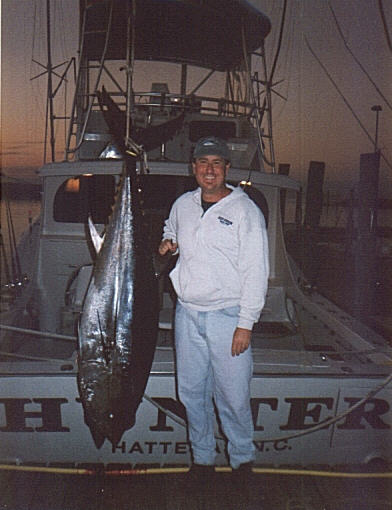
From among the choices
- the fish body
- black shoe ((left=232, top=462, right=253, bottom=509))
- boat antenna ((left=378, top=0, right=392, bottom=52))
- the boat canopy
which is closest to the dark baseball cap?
the fish body

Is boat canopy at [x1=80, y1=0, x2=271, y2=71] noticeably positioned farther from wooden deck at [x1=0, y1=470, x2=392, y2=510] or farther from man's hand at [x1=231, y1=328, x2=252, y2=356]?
wooden deck at [x1=0, y1=470, x2=392, y2=510]

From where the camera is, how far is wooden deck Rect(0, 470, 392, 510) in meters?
2.67

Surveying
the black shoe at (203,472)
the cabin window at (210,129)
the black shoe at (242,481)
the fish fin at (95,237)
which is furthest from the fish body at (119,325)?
the cabin window at (210,129)

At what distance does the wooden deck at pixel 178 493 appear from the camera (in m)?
2.67

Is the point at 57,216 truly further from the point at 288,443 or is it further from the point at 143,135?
the point at 288,443

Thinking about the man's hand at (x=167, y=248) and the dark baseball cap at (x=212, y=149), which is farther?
the man's hand at (x=167, y=248)

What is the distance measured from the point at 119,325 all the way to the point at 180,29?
4499 millimetres

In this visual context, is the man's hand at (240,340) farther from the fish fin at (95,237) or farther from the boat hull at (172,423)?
the fish fin at (95,237)

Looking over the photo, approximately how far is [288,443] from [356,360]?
0.73 meters

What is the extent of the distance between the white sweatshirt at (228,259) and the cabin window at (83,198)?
2.28m

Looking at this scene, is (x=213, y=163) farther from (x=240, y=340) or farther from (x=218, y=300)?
(x=240, y=340)

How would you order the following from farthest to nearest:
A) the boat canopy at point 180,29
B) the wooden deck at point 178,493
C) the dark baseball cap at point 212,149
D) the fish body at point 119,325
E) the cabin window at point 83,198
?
1. the boat canopy at point 180,29
2. the cabin window at point 83,198
3. the wooden deck at point 178,493
4. the dark baseball cap at point 212,149
5. the fish body at point 119,325

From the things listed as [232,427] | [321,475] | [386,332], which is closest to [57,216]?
[232,427]

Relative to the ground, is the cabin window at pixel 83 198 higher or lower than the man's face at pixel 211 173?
lower
